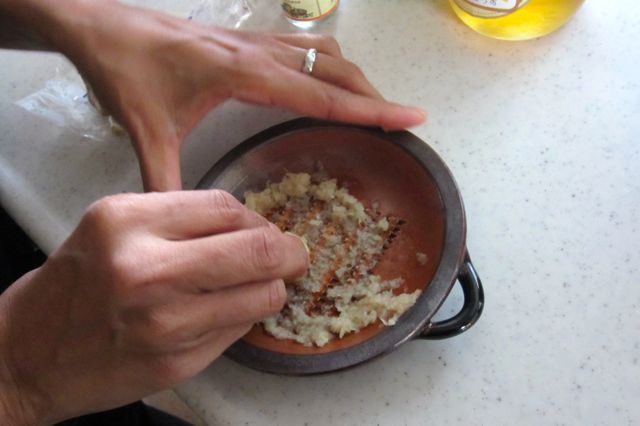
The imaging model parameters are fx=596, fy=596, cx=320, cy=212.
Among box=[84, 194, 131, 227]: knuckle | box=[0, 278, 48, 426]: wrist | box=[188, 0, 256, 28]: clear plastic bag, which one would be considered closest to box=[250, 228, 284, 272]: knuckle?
box=[84, 194, 131, 227]: knuckle

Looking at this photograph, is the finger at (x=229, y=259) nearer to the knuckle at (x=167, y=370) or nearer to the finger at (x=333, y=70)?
the knuckle at (x=167, y=370)

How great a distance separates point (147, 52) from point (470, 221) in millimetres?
372

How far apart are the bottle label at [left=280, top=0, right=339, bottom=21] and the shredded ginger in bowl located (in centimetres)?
23

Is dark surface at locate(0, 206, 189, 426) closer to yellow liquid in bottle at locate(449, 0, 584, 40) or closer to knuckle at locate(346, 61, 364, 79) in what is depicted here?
knuckle at locate(346, 61, 364, 79)

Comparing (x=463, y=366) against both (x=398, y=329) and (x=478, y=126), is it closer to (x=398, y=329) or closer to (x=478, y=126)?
(x=398, y=329)

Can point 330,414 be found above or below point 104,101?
below

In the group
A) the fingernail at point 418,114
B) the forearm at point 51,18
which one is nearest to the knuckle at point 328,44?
the fingernail at point 418,114

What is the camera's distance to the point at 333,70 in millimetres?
644

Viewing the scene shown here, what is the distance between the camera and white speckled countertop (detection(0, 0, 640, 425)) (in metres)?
0.52

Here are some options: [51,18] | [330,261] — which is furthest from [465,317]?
[51,18]

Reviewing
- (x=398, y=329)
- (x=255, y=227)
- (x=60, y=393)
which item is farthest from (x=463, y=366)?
(x=60, y=393)

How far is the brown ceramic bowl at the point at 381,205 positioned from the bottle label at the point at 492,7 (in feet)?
0.63

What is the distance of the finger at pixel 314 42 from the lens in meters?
0.67

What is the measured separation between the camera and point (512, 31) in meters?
0.72
